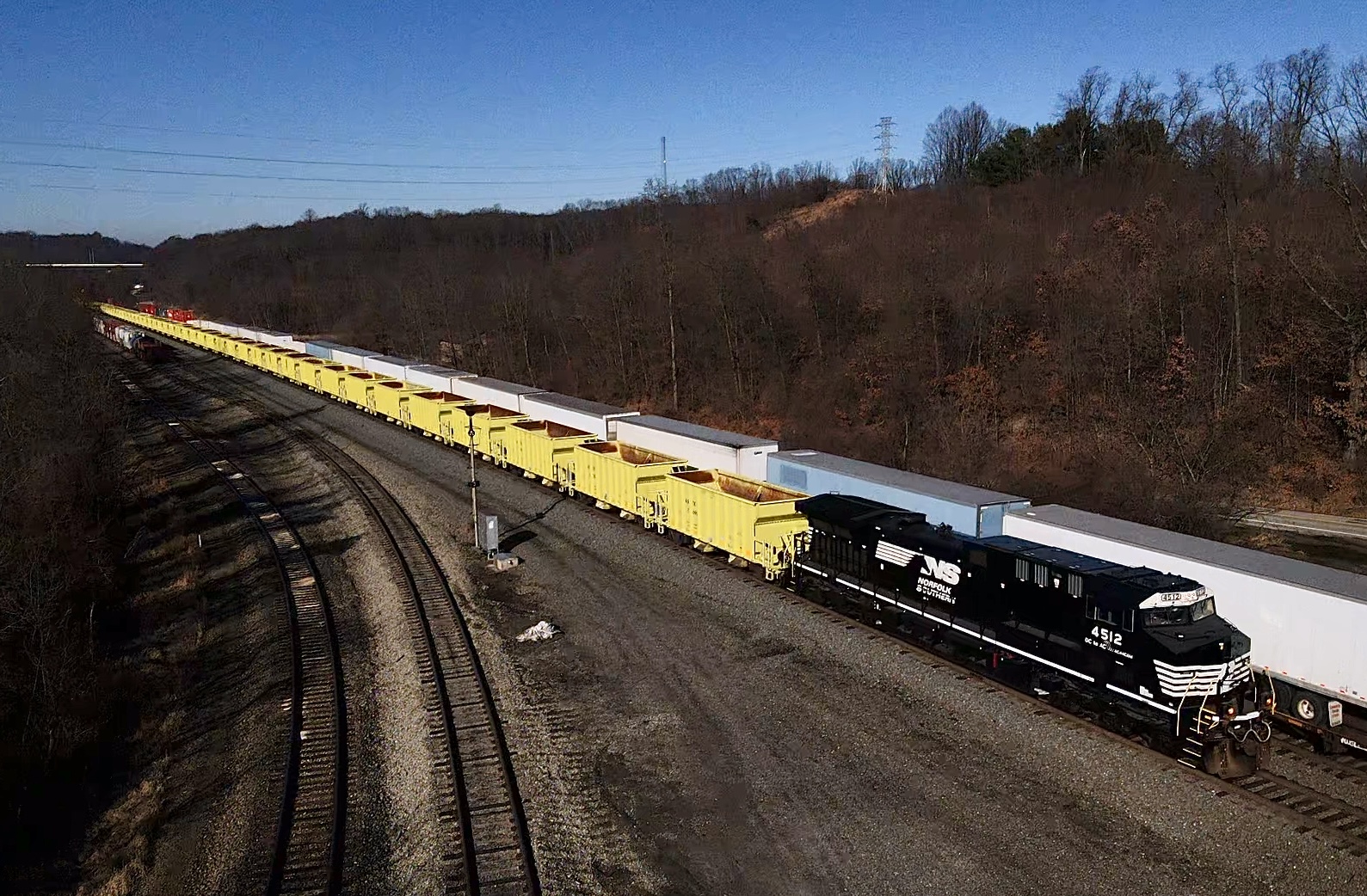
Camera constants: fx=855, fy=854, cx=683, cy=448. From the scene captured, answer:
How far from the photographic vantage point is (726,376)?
6122 cm

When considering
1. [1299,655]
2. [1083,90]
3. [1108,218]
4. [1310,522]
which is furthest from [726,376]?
[1083,90]

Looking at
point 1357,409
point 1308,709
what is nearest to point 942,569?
point 1308,709

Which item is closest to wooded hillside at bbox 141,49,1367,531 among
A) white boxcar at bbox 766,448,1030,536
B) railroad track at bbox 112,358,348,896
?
white boxcar at bbox 766,448,1030,536

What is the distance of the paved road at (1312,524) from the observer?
3000 cm

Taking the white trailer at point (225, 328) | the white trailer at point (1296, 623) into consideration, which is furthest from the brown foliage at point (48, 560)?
the white trailer at point (225, 328)

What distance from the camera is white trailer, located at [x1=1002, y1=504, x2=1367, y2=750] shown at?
13.7 m

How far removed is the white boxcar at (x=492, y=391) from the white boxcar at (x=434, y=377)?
670 millimetres

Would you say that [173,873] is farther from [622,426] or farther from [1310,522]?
[1310,522]

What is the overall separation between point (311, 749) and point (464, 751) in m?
2.96

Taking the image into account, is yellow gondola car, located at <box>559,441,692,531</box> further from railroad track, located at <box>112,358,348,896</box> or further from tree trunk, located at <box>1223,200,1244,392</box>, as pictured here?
tree trunk, located at <box>1223,200,1244,392</box>

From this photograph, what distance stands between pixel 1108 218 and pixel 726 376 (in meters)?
27.6

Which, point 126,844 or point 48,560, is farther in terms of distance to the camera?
point 48,560

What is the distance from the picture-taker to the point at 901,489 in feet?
72.8

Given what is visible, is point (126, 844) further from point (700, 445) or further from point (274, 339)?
point (274, 339)
